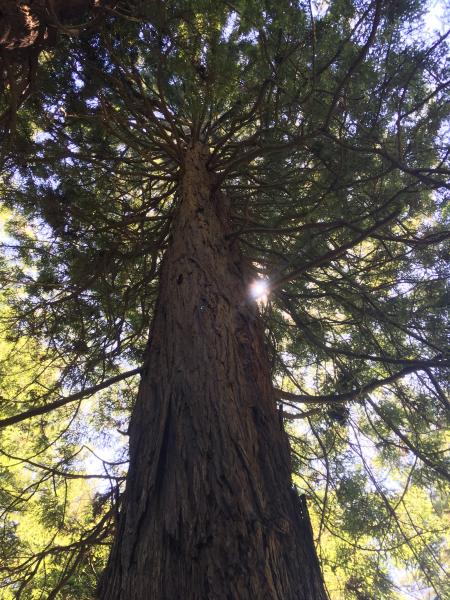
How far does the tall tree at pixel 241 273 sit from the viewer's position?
4.47 feet

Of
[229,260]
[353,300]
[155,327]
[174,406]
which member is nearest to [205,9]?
[229,260]

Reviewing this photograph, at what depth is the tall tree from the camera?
1.36 meters

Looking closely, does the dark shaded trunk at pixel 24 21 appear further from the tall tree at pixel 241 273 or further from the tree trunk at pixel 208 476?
the tree trunk at pixel 208 476

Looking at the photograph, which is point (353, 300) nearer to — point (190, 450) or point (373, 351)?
point (373, 351)

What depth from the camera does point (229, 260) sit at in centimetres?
266

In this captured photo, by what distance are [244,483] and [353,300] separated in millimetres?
2787

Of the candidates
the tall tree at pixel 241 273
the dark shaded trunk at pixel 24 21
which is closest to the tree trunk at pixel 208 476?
the tall tree at pixel 241 273

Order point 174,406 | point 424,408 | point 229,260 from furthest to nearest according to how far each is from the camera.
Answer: point 424,408
point 229,260
point 174,406

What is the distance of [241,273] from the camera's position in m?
2.61

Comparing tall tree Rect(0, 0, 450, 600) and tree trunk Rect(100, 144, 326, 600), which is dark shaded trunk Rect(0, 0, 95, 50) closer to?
tall tree Rect(0, 0, 450, 600)

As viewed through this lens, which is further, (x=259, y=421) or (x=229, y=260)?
(x=229, y=260)

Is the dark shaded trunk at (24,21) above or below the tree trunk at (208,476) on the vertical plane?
above

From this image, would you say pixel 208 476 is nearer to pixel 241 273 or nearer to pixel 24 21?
pixel 241 273

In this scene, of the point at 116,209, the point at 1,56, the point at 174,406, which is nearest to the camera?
the point at 174,406
